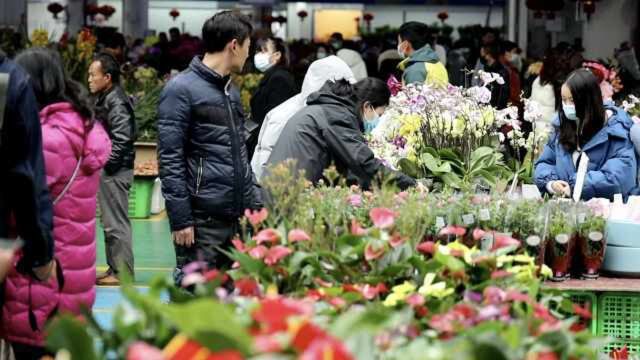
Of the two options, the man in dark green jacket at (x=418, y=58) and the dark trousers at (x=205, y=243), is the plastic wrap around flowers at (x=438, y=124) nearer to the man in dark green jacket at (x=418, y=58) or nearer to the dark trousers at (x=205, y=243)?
the dark trousers at (x=205, y=243)

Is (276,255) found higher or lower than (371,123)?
lower

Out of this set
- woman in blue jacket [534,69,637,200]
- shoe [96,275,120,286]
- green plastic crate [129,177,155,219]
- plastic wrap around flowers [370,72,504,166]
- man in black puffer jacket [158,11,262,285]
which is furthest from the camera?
green plastic crate [129,177,155,219]

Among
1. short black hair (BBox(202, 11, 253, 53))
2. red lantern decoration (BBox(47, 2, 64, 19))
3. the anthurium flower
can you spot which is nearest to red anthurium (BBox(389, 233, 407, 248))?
the anthurium flower

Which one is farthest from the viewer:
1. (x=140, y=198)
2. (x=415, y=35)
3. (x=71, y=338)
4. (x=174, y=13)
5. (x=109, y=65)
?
(x=174, y=13)

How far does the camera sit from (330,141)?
6.30 metres

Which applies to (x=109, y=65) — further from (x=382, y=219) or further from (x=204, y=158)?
(x=382, y=219)

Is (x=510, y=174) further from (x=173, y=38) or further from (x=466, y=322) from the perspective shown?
(x=173, y=38)

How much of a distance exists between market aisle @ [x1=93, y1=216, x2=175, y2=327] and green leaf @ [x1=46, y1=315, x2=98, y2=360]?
480 cm

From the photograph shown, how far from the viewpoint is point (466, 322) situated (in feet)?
10.6

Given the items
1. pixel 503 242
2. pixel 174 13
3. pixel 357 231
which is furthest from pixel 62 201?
pixel 174 13

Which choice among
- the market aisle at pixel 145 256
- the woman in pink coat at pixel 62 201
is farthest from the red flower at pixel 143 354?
the market aisle at pixel 145 256

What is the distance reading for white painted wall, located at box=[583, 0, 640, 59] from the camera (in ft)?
79.8

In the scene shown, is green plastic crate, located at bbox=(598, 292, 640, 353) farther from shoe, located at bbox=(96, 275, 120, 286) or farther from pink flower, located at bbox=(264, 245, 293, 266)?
shoe, located at bbox=(96, 275, 120, 286)

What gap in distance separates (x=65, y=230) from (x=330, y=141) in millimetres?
1596
